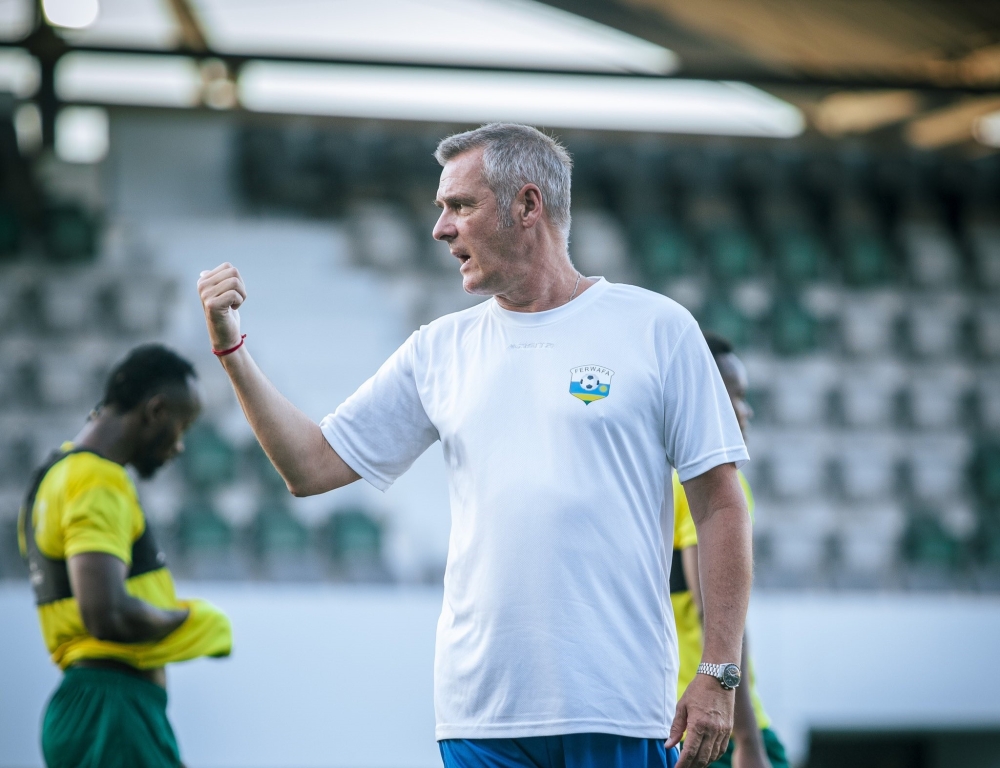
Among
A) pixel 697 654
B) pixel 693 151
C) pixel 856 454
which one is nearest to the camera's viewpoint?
pixel 697 654

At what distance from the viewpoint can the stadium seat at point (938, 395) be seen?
27.8 ft

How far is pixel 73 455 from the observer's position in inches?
114

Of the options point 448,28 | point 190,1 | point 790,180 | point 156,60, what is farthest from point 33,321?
point 790,180

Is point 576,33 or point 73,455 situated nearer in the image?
point 73,455

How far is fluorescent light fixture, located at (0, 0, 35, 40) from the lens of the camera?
7141 mm

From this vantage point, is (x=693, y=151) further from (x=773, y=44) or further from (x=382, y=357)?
(x=382, y=357)

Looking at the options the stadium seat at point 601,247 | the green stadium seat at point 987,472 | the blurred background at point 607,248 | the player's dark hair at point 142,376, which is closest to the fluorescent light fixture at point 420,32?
the blurred background at point 607,248

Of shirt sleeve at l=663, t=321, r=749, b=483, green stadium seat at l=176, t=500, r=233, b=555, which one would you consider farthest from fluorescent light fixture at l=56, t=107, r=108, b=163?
shirt sleeve at l=663, t=321, r=749, b=483

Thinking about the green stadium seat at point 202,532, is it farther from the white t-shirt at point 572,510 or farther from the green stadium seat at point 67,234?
the white t-shirt at point 572,510

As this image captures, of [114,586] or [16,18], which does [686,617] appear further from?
[16,18]

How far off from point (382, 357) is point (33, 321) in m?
2.33

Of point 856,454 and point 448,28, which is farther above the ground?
point 448,28

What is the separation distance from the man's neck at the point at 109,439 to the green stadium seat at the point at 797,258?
6624mm

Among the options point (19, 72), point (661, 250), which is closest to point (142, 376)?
point (19, 72)
